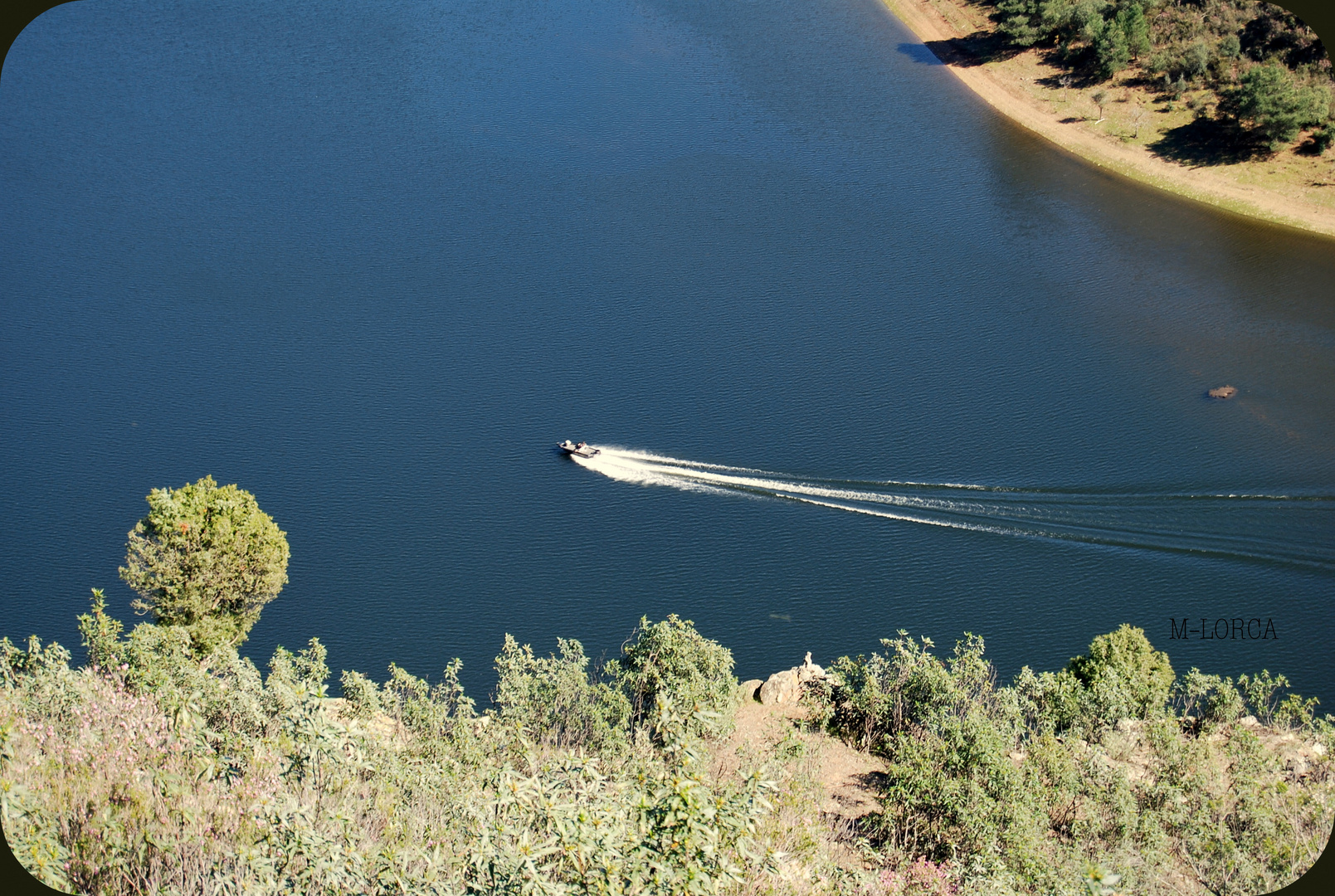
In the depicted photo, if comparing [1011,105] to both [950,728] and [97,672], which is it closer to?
[950,728]

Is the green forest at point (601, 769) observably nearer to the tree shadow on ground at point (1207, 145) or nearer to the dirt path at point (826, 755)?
the dirt path at point (826, 755)

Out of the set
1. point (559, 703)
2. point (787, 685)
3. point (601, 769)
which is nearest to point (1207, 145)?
point (787, 685)

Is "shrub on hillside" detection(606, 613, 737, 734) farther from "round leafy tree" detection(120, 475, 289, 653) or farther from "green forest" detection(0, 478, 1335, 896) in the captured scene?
"round leafy tree" detection(120, 475, 289, 653)

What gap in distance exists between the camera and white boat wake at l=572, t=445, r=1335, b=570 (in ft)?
101

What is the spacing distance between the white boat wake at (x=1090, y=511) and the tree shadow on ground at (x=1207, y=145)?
85.5ft

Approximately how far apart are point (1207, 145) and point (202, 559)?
157 feet

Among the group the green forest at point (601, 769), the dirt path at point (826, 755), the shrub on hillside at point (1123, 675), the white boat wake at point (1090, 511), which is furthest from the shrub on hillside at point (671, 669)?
the white boat wake at point (1090, 511)

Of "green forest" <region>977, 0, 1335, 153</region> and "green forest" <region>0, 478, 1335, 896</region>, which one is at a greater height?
"green forest" <region>977, 0, 1335, 153</region>

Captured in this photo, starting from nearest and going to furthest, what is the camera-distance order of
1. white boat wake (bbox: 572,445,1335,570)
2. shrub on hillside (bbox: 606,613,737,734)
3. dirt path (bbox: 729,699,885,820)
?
dirt path (bbox: 729,699,885,820) < shrub on hillside (bbox: 606,613,737,734) < white boat wake (bbox: 572,445,1335,570)

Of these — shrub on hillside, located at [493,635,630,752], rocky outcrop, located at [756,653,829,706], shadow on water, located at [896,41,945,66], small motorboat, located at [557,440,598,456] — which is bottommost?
rocky outcrop, located at [756,653,829,706]

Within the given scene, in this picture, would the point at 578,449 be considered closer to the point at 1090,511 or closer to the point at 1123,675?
the point at 1090,511

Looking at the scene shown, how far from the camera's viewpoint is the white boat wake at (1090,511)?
30797 millimetres

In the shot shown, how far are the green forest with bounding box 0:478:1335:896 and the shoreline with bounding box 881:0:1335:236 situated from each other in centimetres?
3077

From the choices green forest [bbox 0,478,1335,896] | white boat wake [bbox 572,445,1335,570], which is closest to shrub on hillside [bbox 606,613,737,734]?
green forest [bbox 0,478,1335,896]
